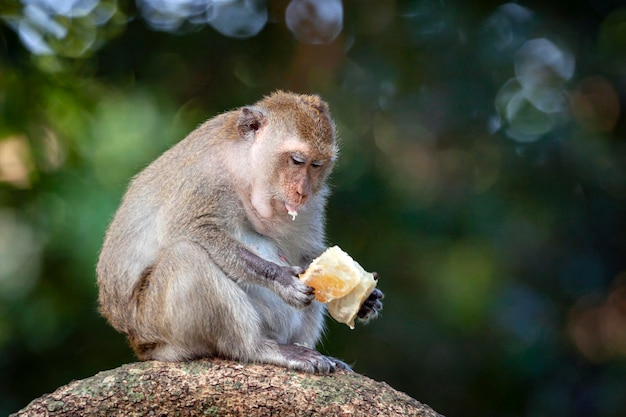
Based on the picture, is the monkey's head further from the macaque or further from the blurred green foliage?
the blurred green foliage

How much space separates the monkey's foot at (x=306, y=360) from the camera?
4.93 metres

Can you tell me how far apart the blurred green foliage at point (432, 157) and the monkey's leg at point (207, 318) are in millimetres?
3400

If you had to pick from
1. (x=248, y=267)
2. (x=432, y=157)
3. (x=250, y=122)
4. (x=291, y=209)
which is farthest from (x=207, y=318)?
(x=432, y=157)

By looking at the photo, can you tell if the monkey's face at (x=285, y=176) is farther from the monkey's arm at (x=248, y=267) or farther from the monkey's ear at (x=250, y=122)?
the monkey's arm at (x=248, y=267)

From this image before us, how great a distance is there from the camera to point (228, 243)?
5301mm

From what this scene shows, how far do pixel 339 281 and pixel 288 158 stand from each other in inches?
36.9

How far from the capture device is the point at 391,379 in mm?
9609

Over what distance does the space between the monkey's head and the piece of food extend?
1.84ft

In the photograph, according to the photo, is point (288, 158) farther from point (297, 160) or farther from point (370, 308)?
point (370, 308)

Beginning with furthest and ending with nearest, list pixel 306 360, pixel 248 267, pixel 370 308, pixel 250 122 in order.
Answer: pixel 250 122 → pixel 370 308 → pixel 248 267 → pixel 306 360

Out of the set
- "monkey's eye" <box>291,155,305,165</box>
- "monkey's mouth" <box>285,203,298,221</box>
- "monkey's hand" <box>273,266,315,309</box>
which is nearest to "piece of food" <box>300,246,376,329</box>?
"monkey's hand" <box>273,266,315,309</box>

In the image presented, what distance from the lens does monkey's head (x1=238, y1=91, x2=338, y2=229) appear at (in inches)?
217

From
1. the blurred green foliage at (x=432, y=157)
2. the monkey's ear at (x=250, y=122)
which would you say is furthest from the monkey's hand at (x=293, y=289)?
the blurred green foliage at (x=432, y=157)

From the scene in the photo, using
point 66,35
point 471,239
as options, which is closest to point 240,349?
point 471,239
